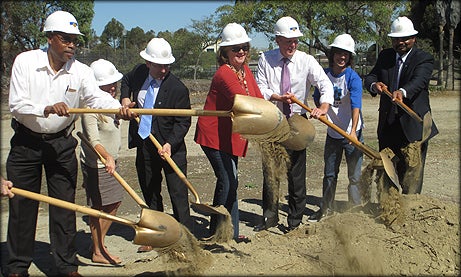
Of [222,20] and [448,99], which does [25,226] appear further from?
[222,20]

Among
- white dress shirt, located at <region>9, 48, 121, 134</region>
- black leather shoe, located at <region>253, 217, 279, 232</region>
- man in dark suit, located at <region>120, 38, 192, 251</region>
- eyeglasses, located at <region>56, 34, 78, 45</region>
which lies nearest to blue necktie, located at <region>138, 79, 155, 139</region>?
man in dark suit, located at <region>120, 38, 192, 251</region>

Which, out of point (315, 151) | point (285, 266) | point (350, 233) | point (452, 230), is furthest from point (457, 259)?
point (315, 151)

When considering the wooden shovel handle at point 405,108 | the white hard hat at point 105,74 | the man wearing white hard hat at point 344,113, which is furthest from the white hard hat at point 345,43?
the white hard hat at point 105,74

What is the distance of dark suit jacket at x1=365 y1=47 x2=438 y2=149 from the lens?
558 cm

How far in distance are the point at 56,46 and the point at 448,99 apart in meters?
18.3

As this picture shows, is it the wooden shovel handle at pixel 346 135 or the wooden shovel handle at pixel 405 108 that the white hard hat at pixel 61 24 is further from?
the wooden shovel handle at pixel 405 108

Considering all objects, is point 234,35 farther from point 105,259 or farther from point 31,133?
point 105,259

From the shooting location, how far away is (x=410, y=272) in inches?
172

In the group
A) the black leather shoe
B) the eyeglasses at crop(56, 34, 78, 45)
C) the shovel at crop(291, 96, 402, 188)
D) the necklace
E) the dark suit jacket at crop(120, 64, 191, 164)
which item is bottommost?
the black leather shoe

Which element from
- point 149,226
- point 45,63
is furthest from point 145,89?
point 149,226

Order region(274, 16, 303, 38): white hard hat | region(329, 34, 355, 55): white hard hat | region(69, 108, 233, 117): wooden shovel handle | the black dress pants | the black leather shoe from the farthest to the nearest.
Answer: the black leather shoe, region(329, 34, 355, 55): white hard hat, region(274, 16, 303, 38): white hard hat, the black dress pants, region(69, 108, 233, 117): wooden shovel handle

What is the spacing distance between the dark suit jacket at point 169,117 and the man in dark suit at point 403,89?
2076mm

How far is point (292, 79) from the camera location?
549 centimetres

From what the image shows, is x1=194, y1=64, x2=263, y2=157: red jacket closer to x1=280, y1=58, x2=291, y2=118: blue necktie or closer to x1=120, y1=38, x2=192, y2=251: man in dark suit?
x1=120, y1=38, x2=192, y2=251: man in dark suit
